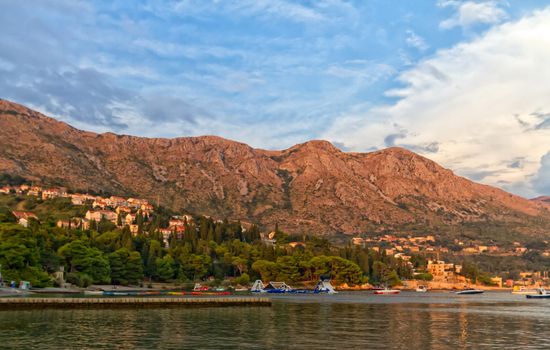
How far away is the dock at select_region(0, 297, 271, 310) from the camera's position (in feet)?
283

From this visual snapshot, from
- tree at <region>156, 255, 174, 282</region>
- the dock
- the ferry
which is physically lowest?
the ferry

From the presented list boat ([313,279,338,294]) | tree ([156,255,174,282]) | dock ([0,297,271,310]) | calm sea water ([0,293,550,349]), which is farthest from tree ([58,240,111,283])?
calm sea water ([0,293,550,349])

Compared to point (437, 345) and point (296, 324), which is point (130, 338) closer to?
point (296, 324)

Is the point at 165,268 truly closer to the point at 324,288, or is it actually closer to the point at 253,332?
the point at 324,288

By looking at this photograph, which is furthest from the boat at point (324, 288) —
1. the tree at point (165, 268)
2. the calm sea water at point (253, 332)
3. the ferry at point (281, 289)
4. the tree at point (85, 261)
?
the calm sea water at point (253, 332)

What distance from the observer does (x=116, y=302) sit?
315ft

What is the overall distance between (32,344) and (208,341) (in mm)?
14632

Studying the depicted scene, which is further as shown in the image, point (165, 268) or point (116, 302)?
point (165, 268)

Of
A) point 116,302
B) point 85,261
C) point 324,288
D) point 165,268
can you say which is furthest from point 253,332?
point 165,268

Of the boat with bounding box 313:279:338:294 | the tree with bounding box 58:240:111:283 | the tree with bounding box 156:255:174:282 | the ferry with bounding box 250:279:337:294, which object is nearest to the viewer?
the tree with bounding box 58:240:111:283

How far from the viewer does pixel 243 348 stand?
45719 mm

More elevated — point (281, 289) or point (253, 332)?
point (253, 332)

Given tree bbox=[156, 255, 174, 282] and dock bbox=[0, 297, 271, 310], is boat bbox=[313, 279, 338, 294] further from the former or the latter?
dock bbox=[0, 297, 271, 310]

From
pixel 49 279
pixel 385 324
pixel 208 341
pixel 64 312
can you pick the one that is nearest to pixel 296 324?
pixel 385 324
